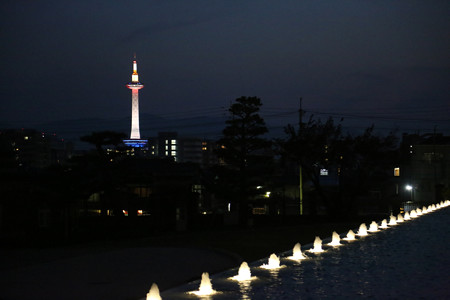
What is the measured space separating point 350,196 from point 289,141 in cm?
568

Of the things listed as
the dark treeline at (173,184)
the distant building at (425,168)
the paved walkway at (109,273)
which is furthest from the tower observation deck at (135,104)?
the paved walkway at (109,273)

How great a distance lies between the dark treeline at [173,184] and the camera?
93.2 feet

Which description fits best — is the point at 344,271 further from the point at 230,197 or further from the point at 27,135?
the point at 27,135

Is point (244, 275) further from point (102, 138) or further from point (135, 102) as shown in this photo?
point (135, 102)

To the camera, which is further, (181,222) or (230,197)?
(230,197)

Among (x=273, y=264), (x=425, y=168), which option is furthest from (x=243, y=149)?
(x=425, y=168)

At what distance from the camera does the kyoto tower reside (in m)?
184

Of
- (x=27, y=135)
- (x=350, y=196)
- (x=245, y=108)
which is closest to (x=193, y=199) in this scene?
(x=245, y=108)

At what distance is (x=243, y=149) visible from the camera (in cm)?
3812

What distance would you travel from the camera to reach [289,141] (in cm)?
4169

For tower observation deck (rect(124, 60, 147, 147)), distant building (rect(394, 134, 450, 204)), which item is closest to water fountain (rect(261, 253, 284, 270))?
distant building (rect(394, 134, 450, 204))

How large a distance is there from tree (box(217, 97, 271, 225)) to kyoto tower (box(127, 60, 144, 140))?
482 ft

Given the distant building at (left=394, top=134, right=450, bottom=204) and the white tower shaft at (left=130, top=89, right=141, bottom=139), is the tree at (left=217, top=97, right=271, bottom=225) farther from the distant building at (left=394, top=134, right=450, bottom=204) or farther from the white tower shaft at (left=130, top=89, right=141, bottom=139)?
the white tower shaft at (left=130, top=89, right=141, bottom=139)

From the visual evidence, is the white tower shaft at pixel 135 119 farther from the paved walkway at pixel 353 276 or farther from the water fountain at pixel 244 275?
the water fountain at pixel 244 275
